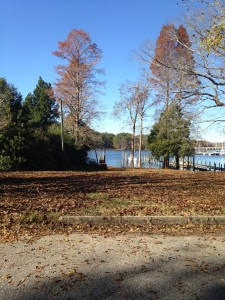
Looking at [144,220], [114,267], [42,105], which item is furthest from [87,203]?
[42,105]

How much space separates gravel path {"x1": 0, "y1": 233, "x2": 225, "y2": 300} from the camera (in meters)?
3.50

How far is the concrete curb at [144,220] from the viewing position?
6.50 m

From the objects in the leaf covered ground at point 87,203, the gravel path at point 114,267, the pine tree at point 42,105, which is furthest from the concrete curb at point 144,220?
the pine tree at point 42,105

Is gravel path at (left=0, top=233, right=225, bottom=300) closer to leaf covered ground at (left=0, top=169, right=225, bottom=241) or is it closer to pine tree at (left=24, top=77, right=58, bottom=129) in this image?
leaf covered ground at (left=0, top=169, right=225, bottom=241)

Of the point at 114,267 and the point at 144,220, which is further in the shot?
the point at 144,220

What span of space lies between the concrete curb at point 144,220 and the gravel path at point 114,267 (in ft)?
2.75

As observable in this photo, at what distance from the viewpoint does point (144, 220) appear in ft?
21.4

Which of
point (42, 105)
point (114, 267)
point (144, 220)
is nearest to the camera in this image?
→ point (114, 267)

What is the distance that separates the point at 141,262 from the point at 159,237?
1.29m

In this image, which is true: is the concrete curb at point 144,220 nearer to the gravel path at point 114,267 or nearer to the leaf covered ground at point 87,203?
the leaf covered ground at point 87,203

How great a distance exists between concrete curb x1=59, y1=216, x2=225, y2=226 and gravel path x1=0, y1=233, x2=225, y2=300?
0.84 metres

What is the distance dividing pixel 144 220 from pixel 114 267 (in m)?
2.40

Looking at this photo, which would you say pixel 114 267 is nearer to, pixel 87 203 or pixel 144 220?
pixel 144 220

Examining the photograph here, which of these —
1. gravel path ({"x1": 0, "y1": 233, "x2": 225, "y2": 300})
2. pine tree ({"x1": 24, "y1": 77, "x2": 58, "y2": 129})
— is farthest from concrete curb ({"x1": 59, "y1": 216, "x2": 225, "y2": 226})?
pine tree ({"x1": 24, "y1": 77, "x2": 58, "y2": 129})
